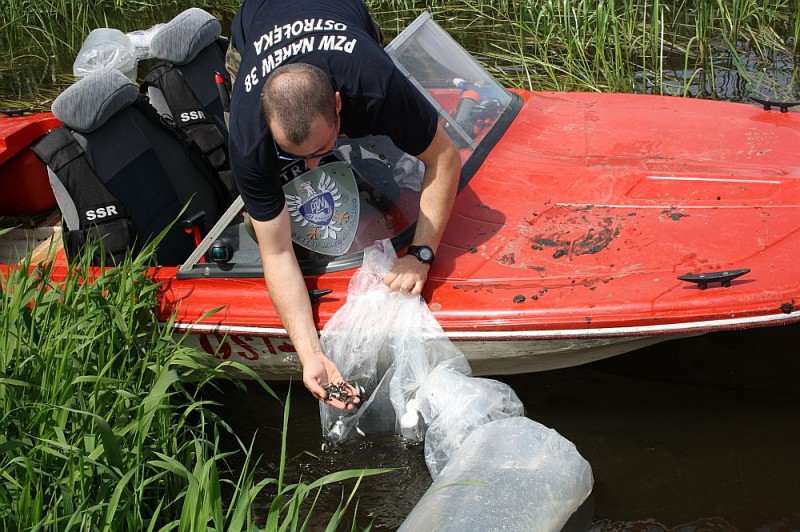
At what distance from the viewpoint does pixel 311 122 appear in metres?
2.78

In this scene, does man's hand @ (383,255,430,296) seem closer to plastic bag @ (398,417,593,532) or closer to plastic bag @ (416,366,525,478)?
plastic bag @ (416,366,525,478)

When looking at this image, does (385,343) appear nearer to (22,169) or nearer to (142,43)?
(22,169)

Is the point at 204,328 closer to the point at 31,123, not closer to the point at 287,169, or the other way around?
the point at 287,169

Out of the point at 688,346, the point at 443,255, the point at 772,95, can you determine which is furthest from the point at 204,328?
the point at 772,95

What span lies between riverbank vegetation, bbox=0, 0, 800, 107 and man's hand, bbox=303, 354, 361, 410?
3.22 metres

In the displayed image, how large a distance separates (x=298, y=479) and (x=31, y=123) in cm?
213

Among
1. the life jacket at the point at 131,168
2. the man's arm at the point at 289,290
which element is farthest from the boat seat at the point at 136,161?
the man's arm at the point at 289,290

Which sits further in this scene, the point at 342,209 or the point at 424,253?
the point at 342,209

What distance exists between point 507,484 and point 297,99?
1346 millimetres

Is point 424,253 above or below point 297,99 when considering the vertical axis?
below

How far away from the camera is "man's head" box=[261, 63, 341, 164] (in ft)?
9.09

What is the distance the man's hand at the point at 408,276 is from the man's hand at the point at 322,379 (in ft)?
1.17

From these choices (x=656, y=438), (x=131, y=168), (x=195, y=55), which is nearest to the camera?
(x=656, y=438)

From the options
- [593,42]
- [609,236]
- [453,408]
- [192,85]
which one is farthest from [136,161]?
[593,42]
